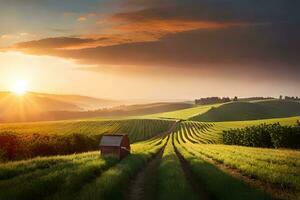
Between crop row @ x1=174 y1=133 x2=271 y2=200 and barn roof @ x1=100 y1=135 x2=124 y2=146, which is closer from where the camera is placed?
crop row @ x1=174 y1=133 x2=271 y2=200

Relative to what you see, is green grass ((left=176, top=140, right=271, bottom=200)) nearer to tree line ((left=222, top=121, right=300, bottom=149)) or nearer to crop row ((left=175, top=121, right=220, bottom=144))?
tree line ((left=222, top=121, right=300, bottom=149))

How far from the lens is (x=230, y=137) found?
3942 inches

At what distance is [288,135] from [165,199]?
208 ft

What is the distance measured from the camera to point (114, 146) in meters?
51.0

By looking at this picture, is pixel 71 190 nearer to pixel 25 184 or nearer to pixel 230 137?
pixel 25 184

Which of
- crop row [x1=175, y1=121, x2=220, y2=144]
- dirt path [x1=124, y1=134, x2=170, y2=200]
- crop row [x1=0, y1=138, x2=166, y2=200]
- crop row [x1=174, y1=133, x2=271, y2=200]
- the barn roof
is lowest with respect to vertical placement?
crop row [x1=175, y1=121, x2=220, y2=144]

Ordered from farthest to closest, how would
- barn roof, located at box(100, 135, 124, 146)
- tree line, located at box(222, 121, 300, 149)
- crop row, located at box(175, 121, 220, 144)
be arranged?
crop row, located at box(175, 121, 220, 144)
tree line, located at box(222, 121, 300, 149)
barn roof, located at box(100, 135, 124, 146)

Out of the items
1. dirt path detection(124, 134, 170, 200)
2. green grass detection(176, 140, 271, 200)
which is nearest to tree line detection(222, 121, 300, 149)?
dirt path detection(124, 134, 170, 200)

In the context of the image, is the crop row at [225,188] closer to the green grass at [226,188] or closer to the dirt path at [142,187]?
the green grass at [226,188]

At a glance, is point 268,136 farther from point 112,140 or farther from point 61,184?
point 61,184

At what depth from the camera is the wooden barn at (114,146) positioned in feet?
166

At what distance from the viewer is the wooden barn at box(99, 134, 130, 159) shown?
50500 mm

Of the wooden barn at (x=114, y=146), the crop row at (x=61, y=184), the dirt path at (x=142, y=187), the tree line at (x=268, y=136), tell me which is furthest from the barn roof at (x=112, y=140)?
the tree line at (x=268, y=136)

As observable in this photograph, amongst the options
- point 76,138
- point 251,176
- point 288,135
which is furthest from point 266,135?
point 251,176
